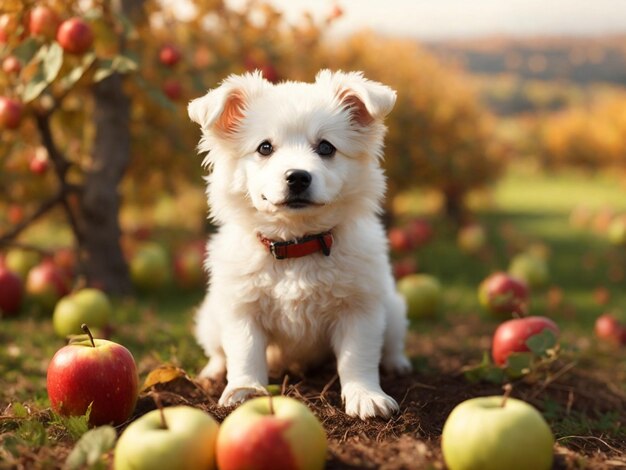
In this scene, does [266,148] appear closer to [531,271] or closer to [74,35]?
[74,35]

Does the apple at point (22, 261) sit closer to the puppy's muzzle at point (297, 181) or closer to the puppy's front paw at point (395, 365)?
the puppy's front paw at point (395, 365)

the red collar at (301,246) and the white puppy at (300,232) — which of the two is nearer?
the white puppy at (300,232)

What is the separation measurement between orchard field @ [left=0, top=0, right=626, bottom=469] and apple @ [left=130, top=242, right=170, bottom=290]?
22 millimetres

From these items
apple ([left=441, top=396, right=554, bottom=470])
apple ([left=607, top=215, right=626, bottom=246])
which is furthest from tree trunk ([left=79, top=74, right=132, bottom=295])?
apple ([left=607, top=215, right=626, bottom=246])

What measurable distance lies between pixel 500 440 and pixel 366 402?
0.93m

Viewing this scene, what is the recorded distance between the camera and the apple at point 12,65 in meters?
5.31

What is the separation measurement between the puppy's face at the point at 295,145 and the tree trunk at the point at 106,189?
10.0 ft

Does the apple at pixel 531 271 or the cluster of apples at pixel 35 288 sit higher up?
the cluster of apples at pixel 35 288

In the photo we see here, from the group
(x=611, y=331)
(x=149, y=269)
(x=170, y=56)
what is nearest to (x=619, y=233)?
(x=611, y=331)

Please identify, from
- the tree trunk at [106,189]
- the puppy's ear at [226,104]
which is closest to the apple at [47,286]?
the tree trunk at [106,189]

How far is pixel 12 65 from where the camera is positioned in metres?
5.31

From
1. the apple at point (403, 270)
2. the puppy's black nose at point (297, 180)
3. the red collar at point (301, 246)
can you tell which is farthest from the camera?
the apple at point (403, 270)

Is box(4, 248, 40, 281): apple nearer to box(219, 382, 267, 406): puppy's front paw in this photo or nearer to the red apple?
the red apple

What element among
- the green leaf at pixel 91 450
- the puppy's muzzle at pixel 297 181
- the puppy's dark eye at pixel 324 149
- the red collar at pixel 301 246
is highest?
the puppy's dark eye at pixel 324 149
